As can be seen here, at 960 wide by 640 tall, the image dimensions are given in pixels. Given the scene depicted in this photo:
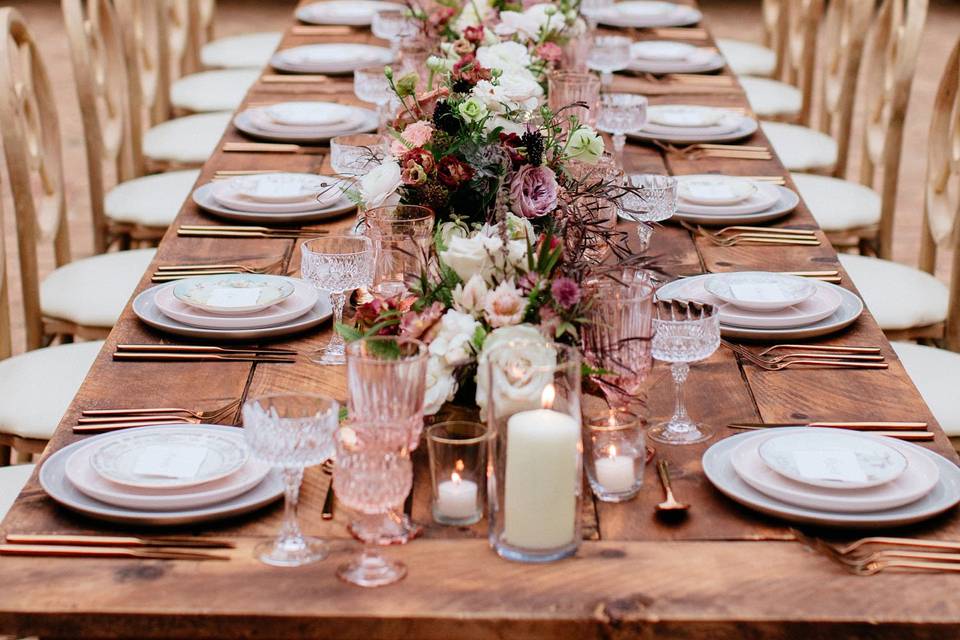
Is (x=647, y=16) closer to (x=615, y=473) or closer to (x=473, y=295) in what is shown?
(x=473, y=295)

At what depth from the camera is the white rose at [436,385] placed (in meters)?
1.60

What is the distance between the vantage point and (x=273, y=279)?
2.19 meters

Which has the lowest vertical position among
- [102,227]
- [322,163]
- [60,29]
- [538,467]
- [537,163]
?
[60,29]

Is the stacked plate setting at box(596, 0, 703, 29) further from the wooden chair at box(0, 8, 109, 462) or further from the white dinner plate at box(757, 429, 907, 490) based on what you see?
the white dinner plate at box(757, 429, 907, 490)

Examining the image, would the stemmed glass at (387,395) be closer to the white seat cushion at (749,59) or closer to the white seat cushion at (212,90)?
the white seat cushion at (212,90)

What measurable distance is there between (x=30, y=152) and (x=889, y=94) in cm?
217

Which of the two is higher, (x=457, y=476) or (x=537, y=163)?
(x=537, y=163)

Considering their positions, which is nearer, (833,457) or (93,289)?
(833,457)

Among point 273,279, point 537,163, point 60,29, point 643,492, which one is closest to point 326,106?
point 273,279

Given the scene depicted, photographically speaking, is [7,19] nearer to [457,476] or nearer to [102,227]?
[102,227]

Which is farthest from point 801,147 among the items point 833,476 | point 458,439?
point 458,439

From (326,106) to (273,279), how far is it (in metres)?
1.14

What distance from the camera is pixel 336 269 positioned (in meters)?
1.91

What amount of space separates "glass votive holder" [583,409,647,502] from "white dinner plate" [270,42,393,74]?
2.26 m
